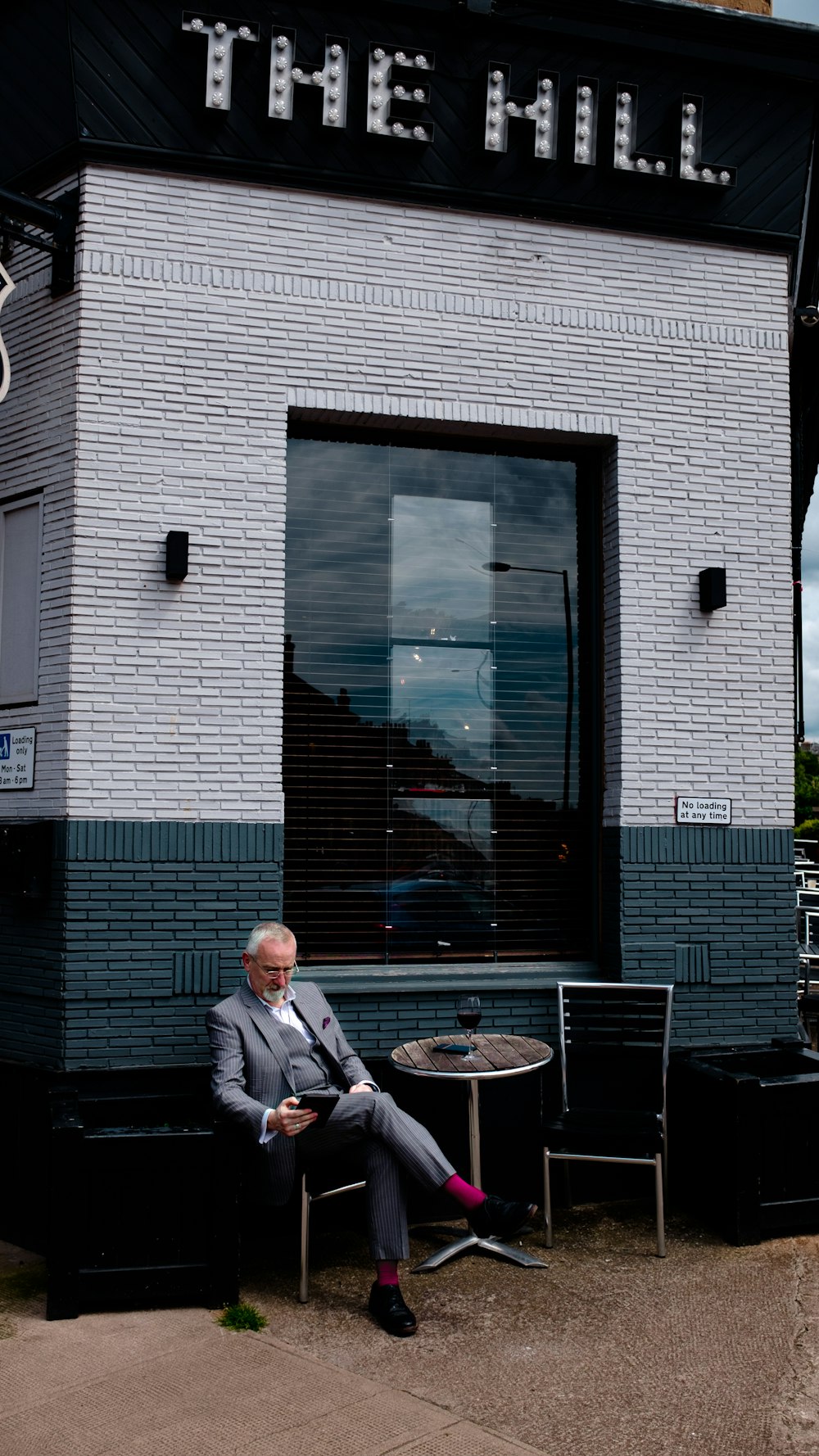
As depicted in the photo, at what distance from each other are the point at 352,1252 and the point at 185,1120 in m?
0.96

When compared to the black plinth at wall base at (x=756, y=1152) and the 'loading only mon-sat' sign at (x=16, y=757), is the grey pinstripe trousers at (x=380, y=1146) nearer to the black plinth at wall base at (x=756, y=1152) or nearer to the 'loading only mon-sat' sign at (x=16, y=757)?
the black plinth at wall base at (x=756, y=1152)

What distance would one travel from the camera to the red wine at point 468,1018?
17.0ft

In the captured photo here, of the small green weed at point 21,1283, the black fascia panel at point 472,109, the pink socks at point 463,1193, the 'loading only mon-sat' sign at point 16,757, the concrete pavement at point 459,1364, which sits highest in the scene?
the black fascia panel at point 472,109

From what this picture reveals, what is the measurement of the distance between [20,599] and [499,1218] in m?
3.63

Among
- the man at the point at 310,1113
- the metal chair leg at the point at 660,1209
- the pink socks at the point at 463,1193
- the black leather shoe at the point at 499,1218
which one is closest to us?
the man at the point at 310,1113

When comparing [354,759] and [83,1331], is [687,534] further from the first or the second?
[83,1331]

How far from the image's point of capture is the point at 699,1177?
17.9 ft

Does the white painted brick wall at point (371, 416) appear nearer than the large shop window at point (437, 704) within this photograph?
Yes

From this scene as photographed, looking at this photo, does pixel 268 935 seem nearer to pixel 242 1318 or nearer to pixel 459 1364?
pixel 242 1318

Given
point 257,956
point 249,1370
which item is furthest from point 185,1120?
point 249,1370

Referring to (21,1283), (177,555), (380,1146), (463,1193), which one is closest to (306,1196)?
(380,1146)

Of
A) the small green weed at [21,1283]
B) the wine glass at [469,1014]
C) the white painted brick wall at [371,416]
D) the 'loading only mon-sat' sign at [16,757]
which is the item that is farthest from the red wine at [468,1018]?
the 'loading only mon-sat' sign at [16,757]

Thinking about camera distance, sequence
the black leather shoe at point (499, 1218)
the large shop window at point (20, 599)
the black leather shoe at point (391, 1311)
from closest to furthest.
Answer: the black leather shoe at point (391, 1311) < the black leather shoe at point (499, 1218) < the large shop window at point (20, 599)

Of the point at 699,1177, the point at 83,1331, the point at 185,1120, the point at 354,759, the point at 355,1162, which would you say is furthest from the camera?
the point at 354,759
